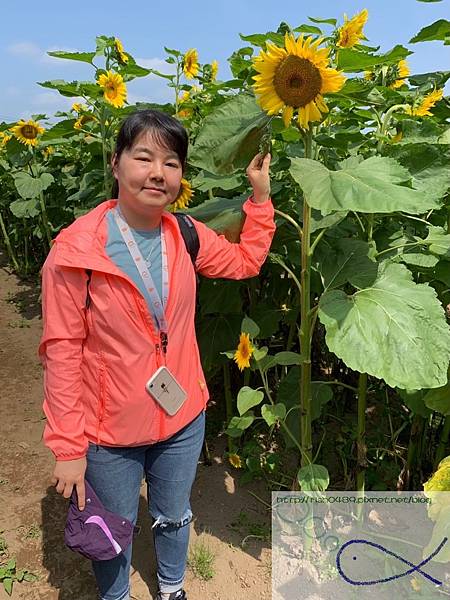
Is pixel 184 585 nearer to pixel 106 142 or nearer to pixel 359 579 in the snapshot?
pixel 359 579

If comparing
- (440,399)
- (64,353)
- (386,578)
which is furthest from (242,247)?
(386,578)

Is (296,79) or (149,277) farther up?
(296,79)

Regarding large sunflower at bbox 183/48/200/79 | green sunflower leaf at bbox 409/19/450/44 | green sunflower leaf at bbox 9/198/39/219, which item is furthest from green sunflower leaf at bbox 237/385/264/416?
green sunflower leaf at bbox 9/198/39/219

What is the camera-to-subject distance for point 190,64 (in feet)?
9.89

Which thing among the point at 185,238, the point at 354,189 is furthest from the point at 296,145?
the point at 354,189

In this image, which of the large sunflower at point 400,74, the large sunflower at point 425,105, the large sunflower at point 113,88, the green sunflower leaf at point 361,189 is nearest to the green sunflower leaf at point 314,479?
the green sunflower leaf at point 361,189

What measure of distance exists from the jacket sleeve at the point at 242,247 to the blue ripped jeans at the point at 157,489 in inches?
19.0

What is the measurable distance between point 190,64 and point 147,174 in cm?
180

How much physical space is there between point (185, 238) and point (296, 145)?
0.63 meters

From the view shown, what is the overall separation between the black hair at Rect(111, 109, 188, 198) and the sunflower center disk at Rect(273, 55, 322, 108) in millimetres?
297

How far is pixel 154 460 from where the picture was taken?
177 centimetres

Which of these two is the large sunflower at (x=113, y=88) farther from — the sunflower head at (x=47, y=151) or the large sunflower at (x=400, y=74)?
the sunflower head at (x=47, y=151)

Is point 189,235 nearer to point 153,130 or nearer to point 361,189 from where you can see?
point 153,130

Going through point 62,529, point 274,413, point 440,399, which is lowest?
point 62,529
